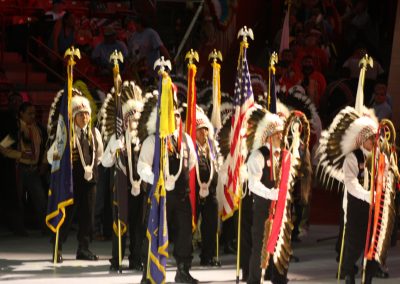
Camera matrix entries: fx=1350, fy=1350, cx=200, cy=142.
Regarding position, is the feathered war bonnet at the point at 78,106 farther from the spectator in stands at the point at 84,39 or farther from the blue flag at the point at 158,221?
the spectator in stands at the point at 84,39

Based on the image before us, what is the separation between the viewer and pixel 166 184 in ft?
47.3

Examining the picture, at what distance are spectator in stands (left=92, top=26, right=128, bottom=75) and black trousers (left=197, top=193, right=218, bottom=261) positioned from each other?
21.7 feet

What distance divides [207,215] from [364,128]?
10.2 ft

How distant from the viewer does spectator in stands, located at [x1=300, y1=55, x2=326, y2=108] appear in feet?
69.7

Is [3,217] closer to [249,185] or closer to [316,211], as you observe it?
[316,211]

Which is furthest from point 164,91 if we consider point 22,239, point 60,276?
point 22,239

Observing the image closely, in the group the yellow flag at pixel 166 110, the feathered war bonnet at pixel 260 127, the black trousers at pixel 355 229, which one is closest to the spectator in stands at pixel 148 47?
the feathered war bonnet at pixel 260 127

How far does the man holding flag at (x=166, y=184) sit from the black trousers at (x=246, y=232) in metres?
0.62

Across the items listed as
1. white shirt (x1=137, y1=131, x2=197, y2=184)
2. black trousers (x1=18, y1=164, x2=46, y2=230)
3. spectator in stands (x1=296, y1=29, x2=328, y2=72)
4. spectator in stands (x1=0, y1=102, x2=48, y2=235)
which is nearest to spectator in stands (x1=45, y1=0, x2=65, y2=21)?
spectator in stands (x1=296, y1=29, x2=328, y2=72)

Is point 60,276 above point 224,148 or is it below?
below

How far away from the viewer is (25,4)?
24.5m

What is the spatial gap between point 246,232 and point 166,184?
1155 mm

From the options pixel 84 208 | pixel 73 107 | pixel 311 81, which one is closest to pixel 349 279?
pixel 84 208

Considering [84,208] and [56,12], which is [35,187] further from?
[56,12]
